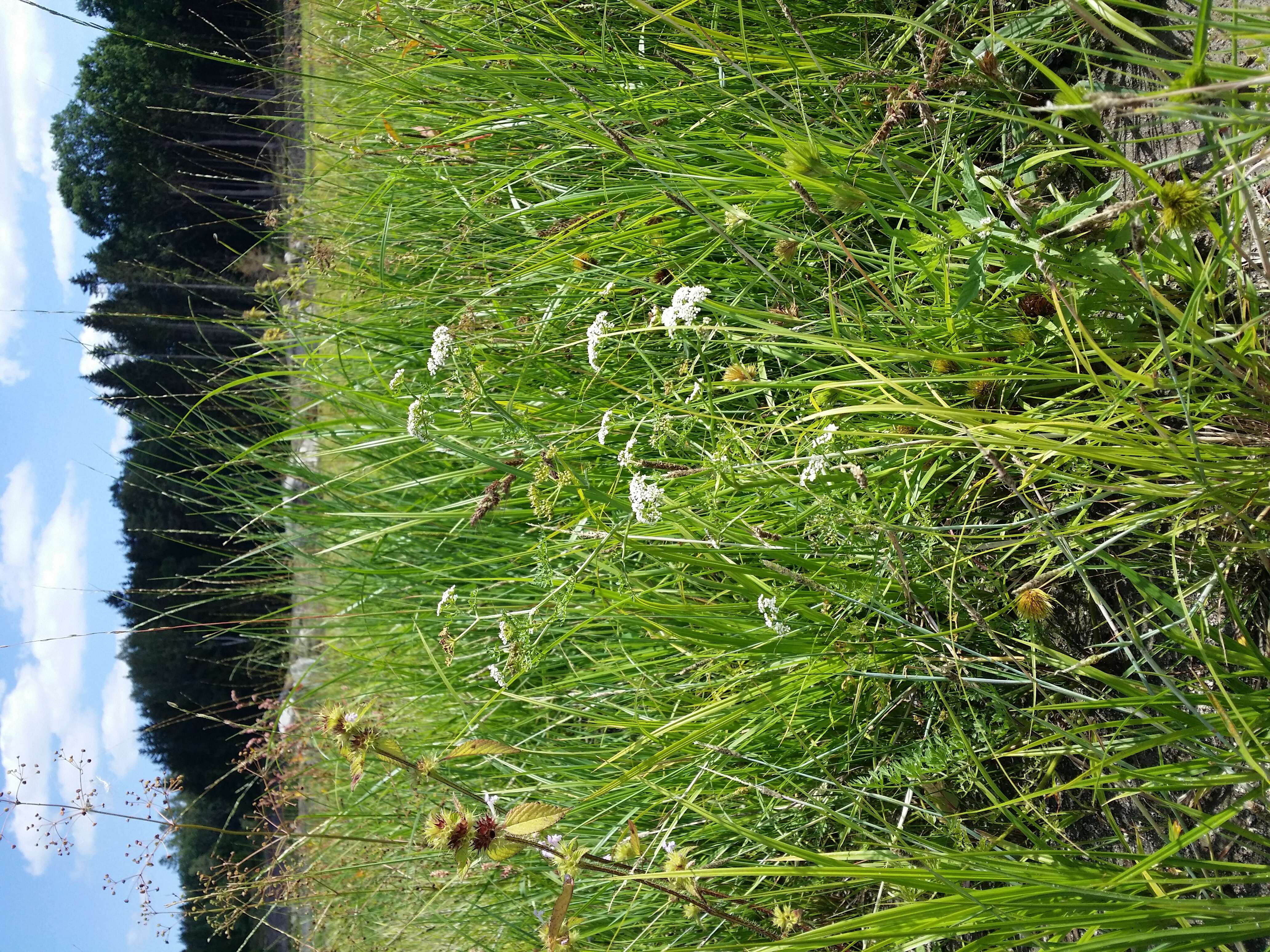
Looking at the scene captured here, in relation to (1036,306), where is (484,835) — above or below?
below

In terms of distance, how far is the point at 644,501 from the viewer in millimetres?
1226

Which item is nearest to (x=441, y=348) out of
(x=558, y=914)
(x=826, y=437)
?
(x=826, y=437)

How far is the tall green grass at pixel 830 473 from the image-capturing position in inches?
42.6

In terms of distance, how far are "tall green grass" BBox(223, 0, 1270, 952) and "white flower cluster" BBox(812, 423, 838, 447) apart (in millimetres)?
48

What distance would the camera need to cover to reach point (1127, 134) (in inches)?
55.9

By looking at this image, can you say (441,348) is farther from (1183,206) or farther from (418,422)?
(1183,206)

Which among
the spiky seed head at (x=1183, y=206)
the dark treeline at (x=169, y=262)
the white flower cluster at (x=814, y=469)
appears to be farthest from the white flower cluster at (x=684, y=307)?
the dark treeline at (x=169, y=262)

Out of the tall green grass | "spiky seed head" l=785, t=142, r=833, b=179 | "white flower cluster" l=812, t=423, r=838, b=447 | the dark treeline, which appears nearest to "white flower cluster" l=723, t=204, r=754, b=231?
the tall green grass

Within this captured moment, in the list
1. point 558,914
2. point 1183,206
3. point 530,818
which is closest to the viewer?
point 1183,206

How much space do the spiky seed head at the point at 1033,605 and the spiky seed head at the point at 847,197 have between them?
0.69 metres

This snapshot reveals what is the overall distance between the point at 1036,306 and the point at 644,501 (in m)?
0.77

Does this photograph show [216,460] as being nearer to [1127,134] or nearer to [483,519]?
[483,519]

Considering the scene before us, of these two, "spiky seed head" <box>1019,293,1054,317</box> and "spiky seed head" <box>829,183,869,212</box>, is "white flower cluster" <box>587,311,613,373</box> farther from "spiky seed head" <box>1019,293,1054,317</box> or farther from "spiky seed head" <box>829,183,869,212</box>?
"spiky seed head" <box>1019,293,1054,317</box>

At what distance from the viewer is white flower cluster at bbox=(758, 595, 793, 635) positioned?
1286 millimetres
